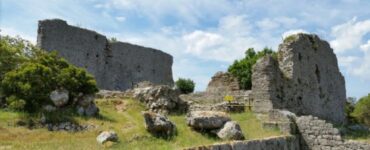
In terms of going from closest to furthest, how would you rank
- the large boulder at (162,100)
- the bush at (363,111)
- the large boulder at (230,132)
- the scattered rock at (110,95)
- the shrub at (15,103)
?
the large boulder at (230,132) → the shrub at (15,103) → the large boulder at (162,100) → the scattered rock at (110,95) → the bush at (363,111)

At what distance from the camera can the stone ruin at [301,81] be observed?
17.6 meters

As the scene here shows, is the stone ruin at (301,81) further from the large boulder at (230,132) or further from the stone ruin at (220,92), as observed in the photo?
the large boulder at (230,132)

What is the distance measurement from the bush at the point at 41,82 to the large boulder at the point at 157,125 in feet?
19.4

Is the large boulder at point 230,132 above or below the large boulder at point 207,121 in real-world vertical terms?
below

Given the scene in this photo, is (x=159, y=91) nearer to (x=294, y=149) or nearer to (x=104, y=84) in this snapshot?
(x=294, y=149)

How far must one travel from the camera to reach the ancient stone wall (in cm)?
2603

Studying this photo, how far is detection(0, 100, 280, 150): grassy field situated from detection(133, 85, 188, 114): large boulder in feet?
4.48

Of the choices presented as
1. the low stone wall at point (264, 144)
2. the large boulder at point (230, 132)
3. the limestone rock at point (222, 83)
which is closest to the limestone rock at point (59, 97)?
the large boulder at point (230, 132)

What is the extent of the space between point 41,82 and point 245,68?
27922 mm

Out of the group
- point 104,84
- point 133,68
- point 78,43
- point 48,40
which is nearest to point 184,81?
point 133,68

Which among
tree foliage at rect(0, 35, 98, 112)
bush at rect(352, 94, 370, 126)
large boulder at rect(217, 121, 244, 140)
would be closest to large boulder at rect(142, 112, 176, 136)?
large boulder at rect(217, 121, 244, 140)

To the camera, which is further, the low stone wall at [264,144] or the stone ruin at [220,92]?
the stone ruin at [220,92]

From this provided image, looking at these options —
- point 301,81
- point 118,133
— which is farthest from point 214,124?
point 301,81

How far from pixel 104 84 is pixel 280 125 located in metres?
18.4
